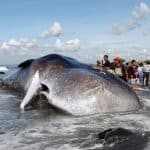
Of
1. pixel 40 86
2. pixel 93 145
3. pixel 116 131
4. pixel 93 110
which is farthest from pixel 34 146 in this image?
pixel 40 86

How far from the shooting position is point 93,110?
8977 millimetres

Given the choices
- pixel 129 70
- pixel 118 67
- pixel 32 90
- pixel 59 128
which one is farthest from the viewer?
pixel 129 70

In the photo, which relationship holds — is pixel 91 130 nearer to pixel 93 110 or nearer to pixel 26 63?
pixel 93 110

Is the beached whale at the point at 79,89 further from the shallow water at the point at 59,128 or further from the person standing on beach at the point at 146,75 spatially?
the person standing on beach at the point at 146,75

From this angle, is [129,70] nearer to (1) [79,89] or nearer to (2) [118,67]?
(2) [118,67]

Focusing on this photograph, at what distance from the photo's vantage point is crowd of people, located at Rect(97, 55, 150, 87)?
2094cm

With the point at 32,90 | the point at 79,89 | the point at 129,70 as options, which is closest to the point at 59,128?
the point at 79,89

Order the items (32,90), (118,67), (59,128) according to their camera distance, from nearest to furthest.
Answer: (59,128) < (32,90) < (118,67)

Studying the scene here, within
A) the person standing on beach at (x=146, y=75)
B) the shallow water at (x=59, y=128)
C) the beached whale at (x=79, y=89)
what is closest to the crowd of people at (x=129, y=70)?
the person standing on beach at (x=146, y=75)

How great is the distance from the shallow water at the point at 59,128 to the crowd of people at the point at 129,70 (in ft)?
35.2

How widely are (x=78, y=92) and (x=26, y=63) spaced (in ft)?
13.0

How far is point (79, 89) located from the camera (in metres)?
9.24

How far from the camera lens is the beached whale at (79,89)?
9.02 metres

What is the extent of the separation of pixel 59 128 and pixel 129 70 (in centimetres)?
1730
